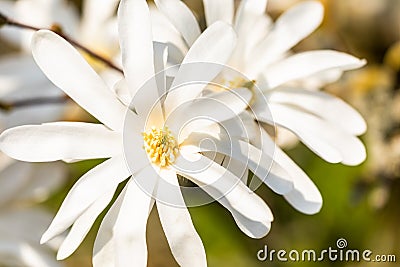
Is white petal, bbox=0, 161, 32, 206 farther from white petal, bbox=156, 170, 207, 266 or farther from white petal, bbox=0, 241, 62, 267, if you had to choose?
white petal, bbox=156, 170, 207, 266

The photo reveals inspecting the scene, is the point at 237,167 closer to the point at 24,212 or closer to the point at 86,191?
the point at 86,191

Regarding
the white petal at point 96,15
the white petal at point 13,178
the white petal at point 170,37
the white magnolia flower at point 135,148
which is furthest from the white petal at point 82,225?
the white petal at point 96,15

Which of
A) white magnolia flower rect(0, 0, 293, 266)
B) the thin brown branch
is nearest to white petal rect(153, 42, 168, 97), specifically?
white magnolia flower rect(0, 0, 293, 266)

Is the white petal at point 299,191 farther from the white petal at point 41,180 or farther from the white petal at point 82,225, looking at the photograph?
the white petal at point 41,180

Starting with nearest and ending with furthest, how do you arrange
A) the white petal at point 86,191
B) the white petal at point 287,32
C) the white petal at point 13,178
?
the white petal at point 86,191 < the white petal at point 287,32 < the white petal at point 13,178

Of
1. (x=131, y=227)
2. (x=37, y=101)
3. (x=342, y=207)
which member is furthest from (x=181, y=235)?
(x=342, y=207)
